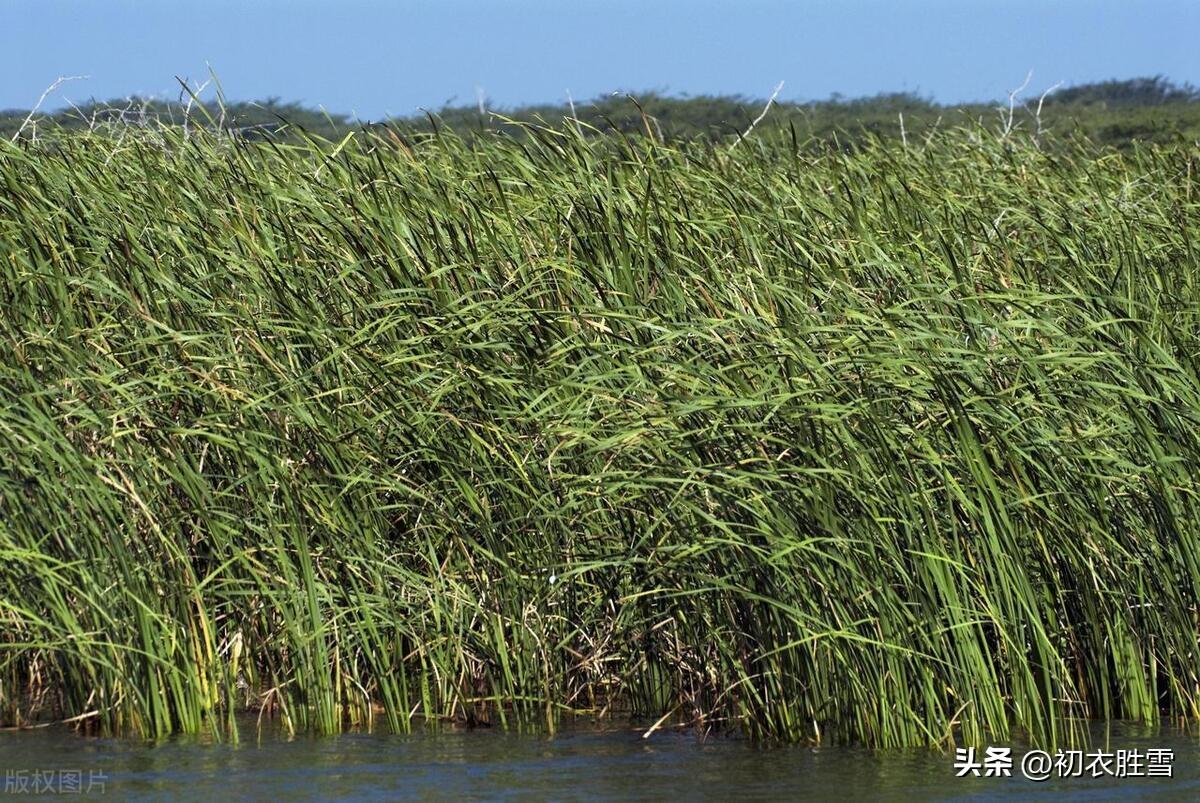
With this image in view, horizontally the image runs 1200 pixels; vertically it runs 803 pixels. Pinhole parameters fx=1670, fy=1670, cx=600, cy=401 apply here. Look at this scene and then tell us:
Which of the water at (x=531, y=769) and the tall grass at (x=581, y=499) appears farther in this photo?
the tall grass at (x=581, y=499)

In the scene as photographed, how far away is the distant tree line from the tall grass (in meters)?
1.73

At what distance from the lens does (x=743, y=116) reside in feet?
131

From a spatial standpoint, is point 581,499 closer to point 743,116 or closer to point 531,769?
point 531,769

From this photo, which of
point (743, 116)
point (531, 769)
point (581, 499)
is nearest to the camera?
point (531, 769)

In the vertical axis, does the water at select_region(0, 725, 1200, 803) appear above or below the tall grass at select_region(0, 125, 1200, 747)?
below

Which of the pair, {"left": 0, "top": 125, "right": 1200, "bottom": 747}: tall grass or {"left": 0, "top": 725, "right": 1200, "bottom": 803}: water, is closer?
{"left": 0, "top": 725, "right": 1200, "bottom": 803}: water

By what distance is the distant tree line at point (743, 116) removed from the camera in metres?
7.88

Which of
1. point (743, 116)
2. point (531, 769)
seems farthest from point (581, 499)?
point (743, 116)

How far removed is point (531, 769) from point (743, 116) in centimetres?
3616

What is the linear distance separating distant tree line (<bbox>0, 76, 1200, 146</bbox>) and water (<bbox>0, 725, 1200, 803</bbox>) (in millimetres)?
3063

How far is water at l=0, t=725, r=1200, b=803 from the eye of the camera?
4.43 m

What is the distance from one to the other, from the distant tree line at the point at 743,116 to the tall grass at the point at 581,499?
1.73 metres

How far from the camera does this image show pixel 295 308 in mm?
5727

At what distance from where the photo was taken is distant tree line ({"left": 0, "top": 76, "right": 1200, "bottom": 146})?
7.88m
